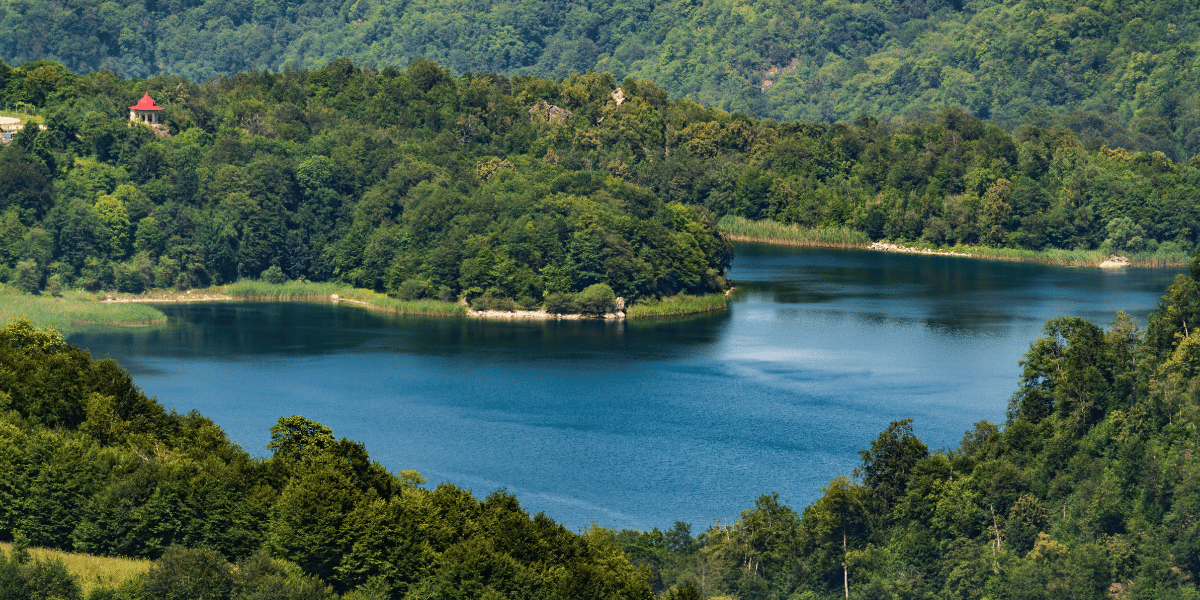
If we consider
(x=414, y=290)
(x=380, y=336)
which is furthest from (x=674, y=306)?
(x=380, y=336)

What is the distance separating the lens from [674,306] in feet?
357

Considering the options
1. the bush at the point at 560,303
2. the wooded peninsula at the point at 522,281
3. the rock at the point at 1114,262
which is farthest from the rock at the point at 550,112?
the bush at the point at 560,303

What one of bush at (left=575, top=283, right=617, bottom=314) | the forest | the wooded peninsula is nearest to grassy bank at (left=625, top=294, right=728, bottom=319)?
the wooded peninsula

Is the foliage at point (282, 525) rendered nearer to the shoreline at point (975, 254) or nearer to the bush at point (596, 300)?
the bush at point (596, 300)

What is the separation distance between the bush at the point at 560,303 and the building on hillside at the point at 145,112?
146 feet

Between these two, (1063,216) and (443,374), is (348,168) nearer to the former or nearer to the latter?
(443,374)

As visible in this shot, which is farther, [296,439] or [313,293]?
[313,293]

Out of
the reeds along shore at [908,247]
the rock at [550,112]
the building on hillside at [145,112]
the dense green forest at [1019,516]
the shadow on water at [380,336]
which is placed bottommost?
the dense green forest at [1019,516]

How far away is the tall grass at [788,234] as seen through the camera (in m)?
147

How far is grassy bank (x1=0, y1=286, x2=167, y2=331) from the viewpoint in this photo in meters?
99.2

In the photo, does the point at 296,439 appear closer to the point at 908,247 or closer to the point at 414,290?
the point at 414,290

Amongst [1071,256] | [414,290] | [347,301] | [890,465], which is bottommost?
[890,465]

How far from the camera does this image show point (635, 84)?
172m

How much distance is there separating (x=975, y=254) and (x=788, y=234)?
16.6 meters
